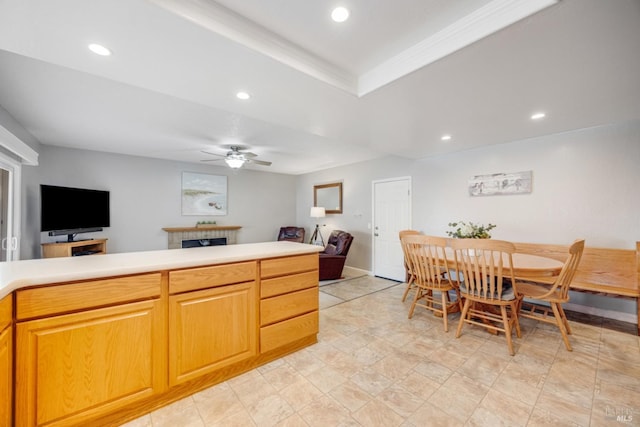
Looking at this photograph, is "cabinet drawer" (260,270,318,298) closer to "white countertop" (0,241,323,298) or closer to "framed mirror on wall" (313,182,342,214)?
"white countertop" (0,241,323,298)

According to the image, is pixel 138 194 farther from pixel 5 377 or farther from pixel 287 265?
pixel 5 377

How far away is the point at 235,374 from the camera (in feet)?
6.36

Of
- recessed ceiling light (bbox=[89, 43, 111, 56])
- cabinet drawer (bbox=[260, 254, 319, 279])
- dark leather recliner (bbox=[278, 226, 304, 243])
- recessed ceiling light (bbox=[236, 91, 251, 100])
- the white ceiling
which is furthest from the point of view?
dark leather recliner (bbox=[278, 226, 304, 243])

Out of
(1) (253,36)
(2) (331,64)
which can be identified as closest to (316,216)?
(2) (331,64)

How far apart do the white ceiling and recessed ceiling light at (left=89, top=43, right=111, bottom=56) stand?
4cm

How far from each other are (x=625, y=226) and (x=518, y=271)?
184cm

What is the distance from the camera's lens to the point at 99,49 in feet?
5.12

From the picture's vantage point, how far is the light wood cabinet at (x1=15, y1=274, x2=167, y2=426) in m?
1.24

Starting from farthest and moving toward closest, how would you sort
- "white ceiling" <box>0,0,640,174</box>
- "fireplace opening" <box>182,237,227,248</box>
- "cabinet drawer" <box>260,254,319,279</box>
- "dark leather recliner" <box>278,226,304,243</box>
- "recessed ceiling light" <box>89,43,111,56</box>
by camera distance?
"dark leather recliner" <box>278,226,304,243</box> < "fireplace opening" <box>182,237,227,248</box> < "cabinet drawer" <box>260,254,319,279</box> < "recessed ceiling light" <box>89,43,111,56</box> < "white ceiling" <box>0,0,640,174</box>

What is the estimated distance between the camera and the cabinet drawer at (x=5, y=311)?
3.57 ft

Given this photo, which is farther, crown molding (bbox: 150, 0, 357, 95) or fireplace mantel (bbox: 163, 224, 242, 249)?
fireplace mantel (bbox: 163, 224, 242, 249)

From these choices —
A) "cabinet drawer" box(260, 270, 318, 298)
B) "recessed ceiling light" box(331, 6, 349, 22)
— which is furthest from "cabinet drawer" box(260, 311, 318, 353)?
"recessed ceiling light" box(331, 6, 349, 22)

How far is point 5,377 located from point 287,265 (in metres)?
1.59

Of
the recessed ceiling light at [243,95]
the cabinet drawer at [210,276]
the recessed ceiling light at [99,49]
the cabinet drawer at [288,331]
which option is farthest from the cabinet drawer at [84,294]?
the recessed ceiling light at [243,95]
